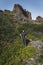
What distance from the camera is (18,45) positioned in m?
35.8

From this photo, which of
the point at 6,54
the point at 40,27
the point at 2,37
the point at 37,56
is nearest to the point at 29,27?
the point at 40,27

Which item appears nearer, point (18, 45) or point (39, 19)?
point (18, 45)

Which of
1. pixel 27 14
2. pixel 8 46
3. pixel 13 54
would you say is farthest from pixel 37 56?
pixel 27 14

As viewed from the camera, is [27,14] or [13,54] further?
[27,14]

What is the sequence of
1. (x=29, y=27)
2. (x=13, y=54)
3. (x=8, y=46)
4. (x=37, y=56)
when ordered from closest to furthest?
(x=37, y=56) < (x=13, y=54) < (x=8, y=46) < (x=29, y=27)

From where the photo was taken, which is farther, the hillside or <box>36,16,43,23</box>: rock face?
<box>36,16,43,23</box>: rock face

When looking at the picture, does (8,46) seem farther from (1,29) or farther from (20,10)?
(20,10)

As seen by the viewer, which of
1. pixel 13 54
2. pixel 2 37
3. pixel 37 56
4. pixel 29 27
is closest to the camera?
pixel 37 56

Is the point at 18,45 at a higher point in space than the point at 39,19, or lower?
lower

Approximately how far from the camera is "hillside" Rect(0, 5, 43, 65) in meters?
30.6

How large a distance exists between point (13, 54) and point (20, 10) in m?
27.9

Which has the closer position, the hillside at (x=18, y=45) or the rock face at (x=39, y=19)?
the hillside at (x=18, y=45)

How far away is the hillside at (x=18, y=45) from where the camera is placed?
100ft

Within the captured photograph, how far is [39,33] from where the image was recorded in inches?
1678
